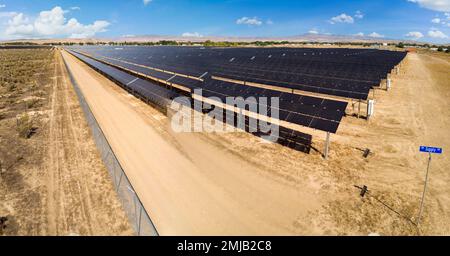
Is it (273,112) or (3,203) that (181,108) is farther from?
(3,203)

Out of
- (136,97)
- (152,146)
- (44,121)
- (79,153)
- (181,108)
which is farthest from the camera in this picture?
(136,97)

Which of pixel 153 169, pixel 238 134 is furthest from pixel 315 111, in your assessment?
pixel 153 169

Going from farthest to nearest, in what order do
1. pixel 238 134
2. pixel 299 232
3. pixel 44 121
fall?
pixel 44 121 → pixel 238 134 → pixel 299 232

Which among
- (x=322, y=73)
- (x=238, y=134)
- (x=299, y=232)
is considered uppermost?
(x=322, y=73)

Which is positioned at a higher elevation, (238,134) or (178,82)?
(178,82)

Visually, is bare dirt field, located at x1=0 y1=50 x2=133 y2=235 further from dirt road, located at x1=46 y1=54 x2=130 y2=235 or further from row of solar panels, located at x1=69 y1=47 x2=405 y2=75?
row of solar panels, located at x1=69 y1=47 x2=405 y2=75

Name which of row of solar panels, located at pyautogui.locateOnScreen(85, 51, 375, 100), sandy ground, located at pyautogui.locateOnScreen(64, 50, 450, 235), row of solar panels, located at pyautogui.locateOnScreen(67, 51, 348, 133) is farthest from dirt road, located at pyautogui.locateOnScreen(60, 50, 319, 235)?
row of solar panels, located at pyautogui.locateOnScreen(85, 51, 375, 100)

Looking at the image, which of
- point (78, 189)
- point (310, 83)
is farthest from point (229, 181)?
point (310, 83)
